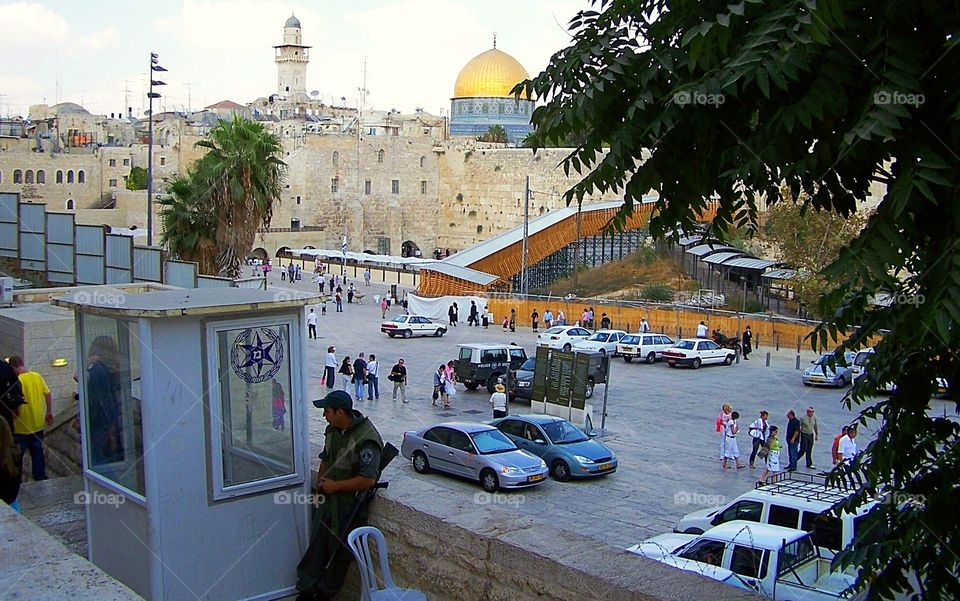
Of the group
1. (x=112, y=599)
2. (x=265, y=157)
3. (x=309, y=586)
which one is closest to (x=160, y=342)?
(x=309, y=586)

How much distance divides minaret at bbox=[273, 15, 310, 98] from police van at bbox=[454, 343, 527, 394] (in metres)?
93.4

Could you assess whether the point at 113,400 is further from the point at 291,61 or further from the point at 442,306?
the point at 291,61

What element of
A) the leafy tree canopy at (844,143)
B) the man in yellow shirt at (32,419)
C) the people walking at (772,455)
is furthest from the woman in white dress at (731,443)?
the leafy tree canopy at (844,143)

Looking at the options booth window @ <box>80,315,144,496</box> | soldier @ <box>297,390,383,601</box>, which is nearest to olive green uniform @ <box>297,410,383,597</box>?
soldier @ <box>297,390,383,601</box>

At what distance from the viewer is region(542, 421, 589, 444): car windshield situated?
51.4 ft

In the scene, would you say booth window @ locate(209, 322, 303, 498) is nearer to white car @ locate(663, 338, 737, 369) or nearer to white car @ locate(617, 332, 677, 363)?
white car @ locate(663, 338, 737, 369)

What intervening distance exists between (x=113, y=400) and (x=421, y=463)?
10.4m

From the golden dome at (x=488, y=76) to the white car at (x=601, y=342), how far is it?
5247 cm

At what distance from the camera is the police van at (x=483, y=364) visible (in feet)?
75.3

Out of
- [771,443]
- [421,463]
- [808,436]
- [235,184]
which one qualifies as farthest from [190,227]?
[808,436]

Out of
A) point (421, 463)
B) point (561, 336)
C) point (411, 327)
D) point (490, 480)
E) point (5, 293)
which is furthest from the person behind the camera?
point (411, 327)

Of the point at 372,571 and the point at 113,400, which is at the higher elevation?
the point at 113,400

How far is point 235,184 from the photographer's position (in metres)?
A: 25.0

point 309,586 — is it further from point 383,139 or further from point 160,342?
point 383,139
